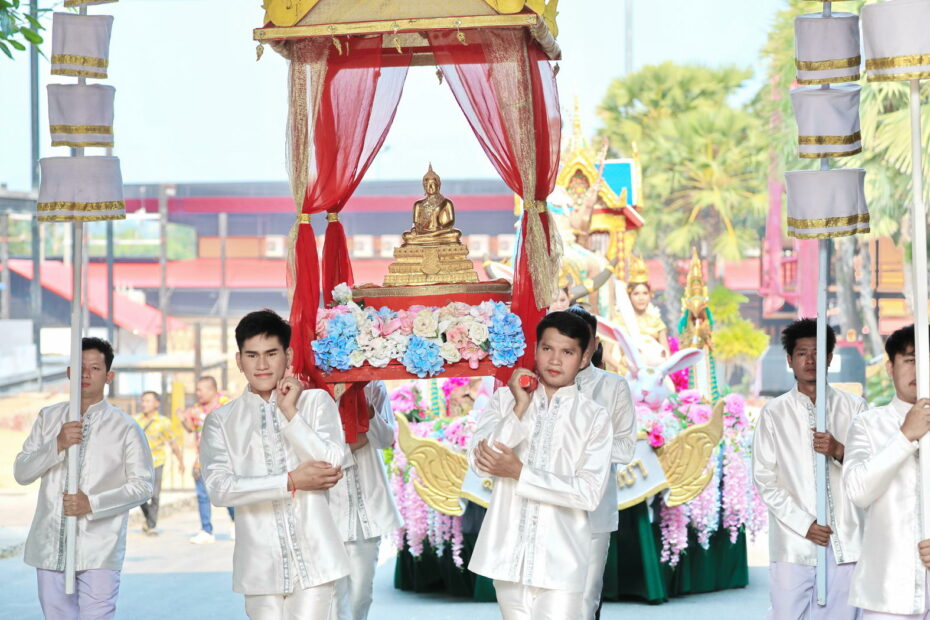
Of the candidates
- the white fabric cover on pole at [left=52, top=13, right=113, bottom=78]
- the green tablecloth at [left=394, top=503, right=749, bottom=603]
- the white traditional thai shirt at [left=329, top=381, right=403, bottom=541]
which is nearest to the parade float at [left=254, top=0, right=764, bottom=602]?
the white traditional thai shirt at [left=329, top=381, right=403, bottom=541]

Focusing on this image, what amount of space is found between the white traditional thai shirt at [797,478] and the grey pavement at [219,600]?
2.62m

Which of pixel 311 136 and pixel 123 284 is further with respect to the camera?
pixel 123 284

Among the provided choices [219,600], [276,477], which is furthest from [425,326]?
[219,600]

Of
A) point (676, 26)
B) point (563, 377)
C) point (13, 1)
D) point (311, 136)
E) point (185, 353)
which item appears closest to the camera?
point (563, 377)

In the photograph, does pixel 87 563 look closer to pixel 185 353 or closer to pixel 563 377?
pixel 563 377

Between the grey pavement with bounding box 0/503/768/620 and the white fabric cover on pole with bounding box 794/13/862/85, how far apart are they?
3471mm

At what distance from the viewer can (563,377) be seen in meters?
4.00

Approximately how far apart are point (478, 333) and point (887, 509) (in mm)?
1629

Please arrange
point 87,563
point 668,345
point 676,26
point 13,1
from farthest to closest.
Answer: point 676,26
point 668,345
point 13,1
point 87,563

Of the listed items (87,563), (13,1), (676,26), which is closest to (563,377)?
(87,563)

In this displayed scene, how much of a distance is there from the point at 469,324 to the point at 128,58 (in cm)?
2157

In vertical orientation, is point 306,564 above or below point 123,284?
below

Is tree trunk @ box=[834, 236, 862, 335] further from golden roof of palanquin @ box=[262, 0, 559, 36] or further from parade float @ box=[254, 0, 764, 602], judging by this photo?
golden roof of palanquin @ box=[262, 0, 559, 36]

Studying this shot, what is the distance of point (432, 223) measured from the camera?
17.1 ft
